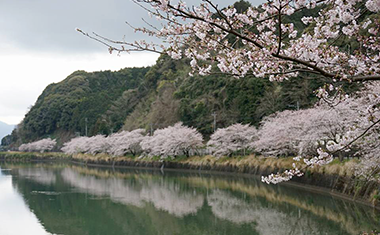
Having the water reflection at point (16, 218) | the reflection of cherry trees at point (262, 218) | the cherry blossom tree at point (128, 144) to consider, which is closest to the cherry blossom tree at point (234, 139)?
the reflection of cherry trees at point (262, 218)

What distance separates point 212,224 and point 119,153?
26752mm

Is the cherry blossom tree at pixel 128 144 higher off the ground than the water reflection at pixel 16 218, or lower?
higher

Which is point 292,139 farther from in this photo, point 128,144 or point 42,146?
point 42,146

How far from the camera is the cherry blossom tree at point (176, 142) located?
92.3 ft

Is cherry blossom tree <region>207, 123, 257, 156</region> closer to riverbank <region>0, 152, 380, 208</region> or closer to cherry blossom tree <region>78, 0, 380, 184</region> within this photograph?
riverbank <region>0, 152, 380, 208</region>

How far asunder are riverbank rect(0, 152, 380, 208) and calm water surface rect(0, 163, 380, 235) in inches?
18.9

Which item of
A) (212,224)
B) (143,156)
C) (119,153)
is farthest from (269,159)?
(119,153)

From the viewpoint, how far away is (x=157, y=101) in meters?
41.7

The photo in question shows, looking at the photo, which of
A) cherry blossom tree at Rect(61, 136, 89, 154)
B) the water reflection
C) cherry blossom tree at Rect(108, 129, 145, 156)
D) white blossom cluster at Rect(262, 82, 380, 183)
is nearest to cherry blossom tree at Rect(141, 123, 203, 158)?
cherry blossom tree at Rect(108, 129, 145, 156)

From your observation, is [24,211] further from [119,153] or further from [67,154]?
[67,154]

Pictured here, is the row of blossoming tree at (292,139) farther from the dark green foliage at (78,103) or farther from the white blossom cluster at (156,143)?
the dark green foliage at (78,103)

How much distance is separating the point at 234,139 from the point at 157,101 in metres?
18.5

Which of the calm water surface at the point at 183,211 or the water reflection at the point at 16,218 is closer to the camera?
the calm water surface at the point at 183,211

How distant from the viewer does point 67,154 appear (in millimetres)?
49750
